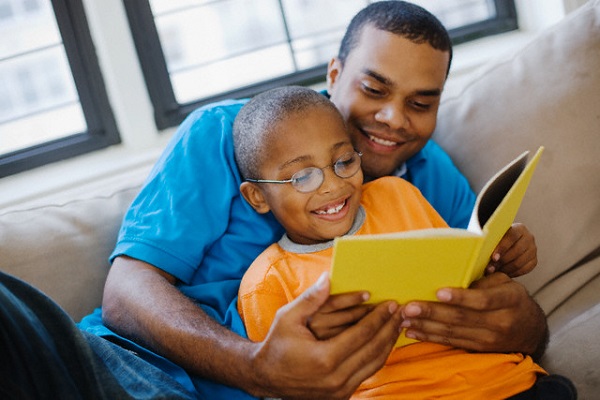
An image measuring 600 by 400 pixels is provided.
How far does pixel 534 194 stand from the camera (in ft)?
5.92

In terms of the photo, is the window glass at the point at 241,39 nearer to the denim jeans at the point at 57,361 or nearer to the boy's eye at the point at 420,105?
the boy's eye at the point at 420,105

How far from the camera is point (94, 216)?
1.80 metres

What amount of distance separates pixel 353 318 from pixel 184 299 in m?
0.44

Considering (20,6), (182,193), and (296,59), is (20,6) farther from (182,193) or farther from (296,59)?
(182,193)

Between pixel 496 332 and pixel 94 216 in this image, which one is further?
pixel 94 216

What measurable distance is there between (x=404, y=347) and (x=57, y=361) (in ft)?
2.16

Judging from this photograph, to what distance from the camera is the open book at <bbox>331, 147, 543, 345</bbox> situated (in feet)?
3.31

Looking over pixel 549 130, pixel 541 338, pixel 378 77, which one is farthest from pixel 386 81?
pixel 541 338

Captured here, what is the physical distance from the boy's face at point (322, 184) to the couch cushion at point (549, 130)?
0.53m

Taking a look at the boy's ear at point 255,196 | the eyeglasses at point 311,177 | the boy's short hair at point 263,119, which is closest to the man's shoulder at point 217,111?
the boy's short hair at point 263,119

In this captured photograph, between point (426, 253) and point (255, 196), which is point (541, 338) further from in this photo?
point (255, 196)

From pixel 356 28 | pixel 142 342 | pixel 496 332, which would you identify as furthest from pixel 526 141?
pixel 142 342

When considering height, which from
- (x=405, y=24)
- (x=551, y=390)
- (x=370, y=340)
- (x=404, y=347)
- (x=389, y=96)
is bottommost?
(x=551, y=390)

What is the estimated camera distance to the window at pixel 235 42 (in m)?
2.60
